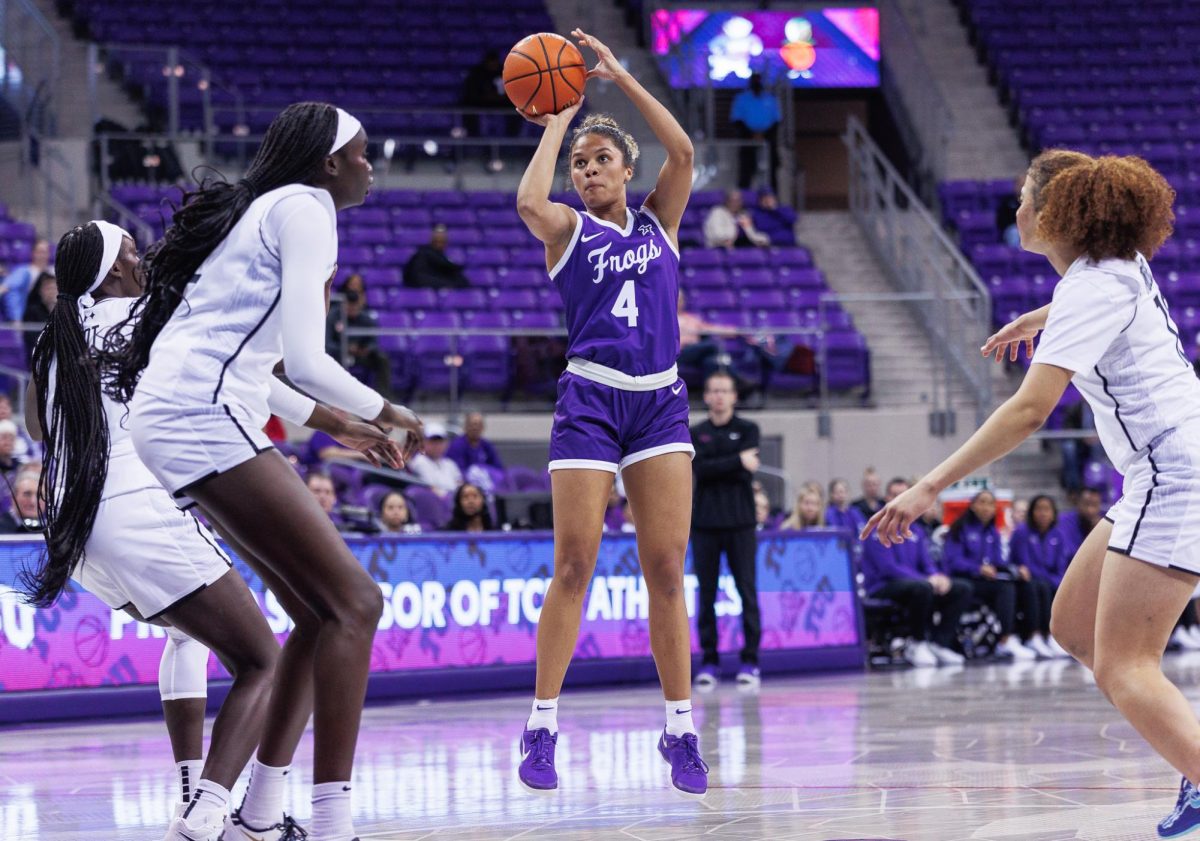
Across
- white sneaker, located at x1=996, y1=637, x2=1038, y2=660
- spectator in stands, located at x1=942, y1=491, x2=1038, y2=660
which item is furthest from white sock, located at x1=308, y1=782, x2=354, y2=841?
white sneaker, located at x1=996, y1=637, x2=1038, y2=660

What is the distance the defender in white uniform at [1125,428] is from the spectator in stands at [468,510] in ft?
23.4

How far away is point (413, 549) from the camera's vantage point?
10.1 m

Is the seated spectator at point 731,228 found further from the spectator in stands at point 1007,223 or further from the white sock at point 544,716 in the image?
the white sock at point 544,716

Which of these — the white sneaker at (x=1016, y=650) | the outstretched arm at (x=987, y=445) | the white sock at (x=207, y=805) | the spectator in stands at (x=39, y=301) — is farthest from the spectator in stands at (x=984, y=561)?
the white sock at (x=207, y=805)

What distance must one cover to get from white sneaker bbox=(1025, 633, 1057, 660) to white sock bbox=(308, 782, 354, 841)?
32.6ft

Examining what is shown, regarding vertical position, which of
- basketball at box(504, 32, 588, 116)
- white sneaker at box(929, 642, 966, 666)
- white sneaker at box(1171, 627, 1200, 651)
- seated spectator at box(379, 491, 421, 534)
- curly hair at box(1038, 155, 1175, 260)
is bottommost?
white sneaker at box(1171, 627, 1200, 651)

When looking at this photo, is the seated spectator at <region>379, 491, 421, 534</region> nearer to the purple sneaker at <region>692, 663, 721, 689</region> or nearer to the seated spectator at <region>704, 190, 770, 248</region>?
the purple sneaker at <region>692, 663, 721, 689</region>

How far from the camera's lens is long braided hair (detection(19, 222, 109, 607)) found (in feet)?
15.4

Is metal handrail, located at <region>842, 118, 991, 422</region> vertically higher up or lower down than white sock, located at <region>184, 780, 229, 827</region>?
higher up

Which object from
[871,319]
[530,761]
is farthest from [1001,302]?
[530,761]

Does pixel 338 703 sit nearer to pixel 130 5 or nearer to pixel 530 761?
pixel 530 761

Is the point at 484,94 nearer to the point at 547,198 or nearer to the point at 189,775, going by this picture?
the point at 547,198

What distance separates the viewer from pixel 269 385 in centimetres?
428

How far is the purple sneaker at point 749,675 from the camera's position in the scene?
35.3 ft
